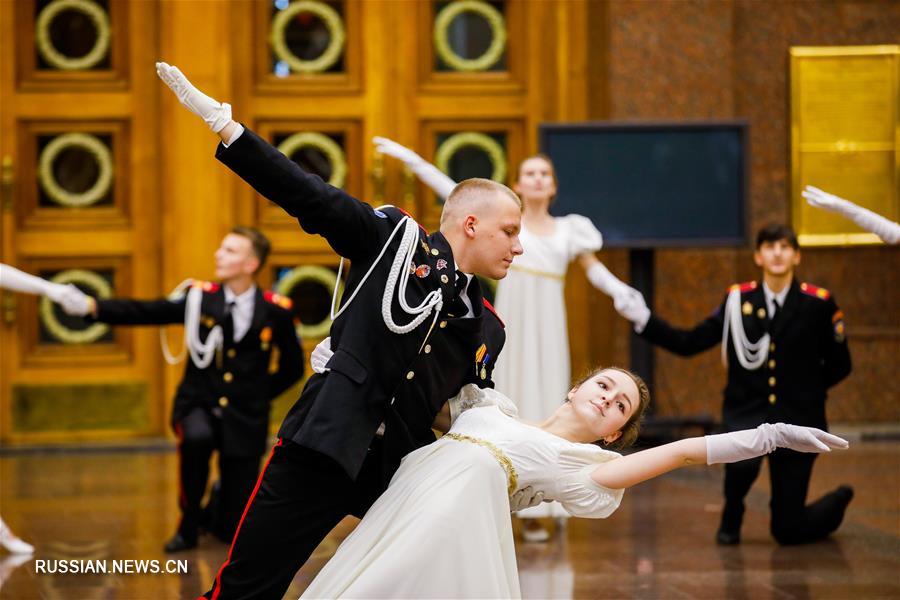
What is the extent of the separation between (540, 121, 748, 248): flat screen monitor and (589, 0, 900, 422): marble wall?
3.05ft

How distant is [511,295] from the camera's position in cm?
764

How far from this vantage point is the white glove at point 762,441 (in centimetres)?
419

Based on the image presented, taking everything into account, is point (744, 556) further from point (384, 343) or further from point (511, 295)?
point (384, 343)

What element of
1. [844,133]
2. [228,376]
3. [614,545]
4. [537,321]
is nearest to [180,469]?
[228,376]

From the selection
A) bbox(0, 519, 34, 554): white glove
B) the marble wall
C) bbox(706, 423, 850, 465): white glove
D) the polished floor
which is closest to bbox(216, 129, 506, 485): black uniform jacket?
the polished floor

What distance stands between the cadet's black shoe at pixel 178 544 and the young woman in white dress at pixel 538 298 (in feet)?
5.92

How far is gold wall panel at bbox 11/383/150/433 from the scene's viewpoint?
10375 mm

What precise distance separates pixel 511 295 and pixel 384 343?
347 cm

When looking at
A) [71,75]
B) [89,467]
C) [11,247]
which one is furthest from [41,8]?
[89,467]

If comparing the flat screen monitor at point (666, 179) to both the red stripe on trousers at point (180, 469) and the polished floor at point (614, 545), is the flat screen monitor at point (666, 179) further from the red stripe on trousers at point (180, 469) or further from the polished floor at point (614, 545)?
the red stripe on trousers at point (180, 469)

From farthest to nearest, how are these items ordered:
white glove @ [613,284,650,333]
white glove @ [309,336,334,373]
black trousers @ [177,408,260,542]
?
white glove @ [613,284,650,333]
black trousers @ [177,408,260,542]
white glove @ [309,336,334,373]

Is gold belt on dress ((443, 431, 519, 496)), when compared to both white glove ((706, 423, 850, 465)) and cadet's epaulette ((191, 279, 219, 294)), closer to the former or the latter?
white glove ((706, 423, 850, 465))

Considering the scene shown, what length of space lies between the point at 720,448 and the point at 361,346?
1.10 m

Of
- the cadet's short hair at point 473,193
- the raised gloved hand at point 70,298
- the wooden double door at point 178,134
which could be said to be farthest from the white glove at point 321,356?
the wooden double door at point 178,134
